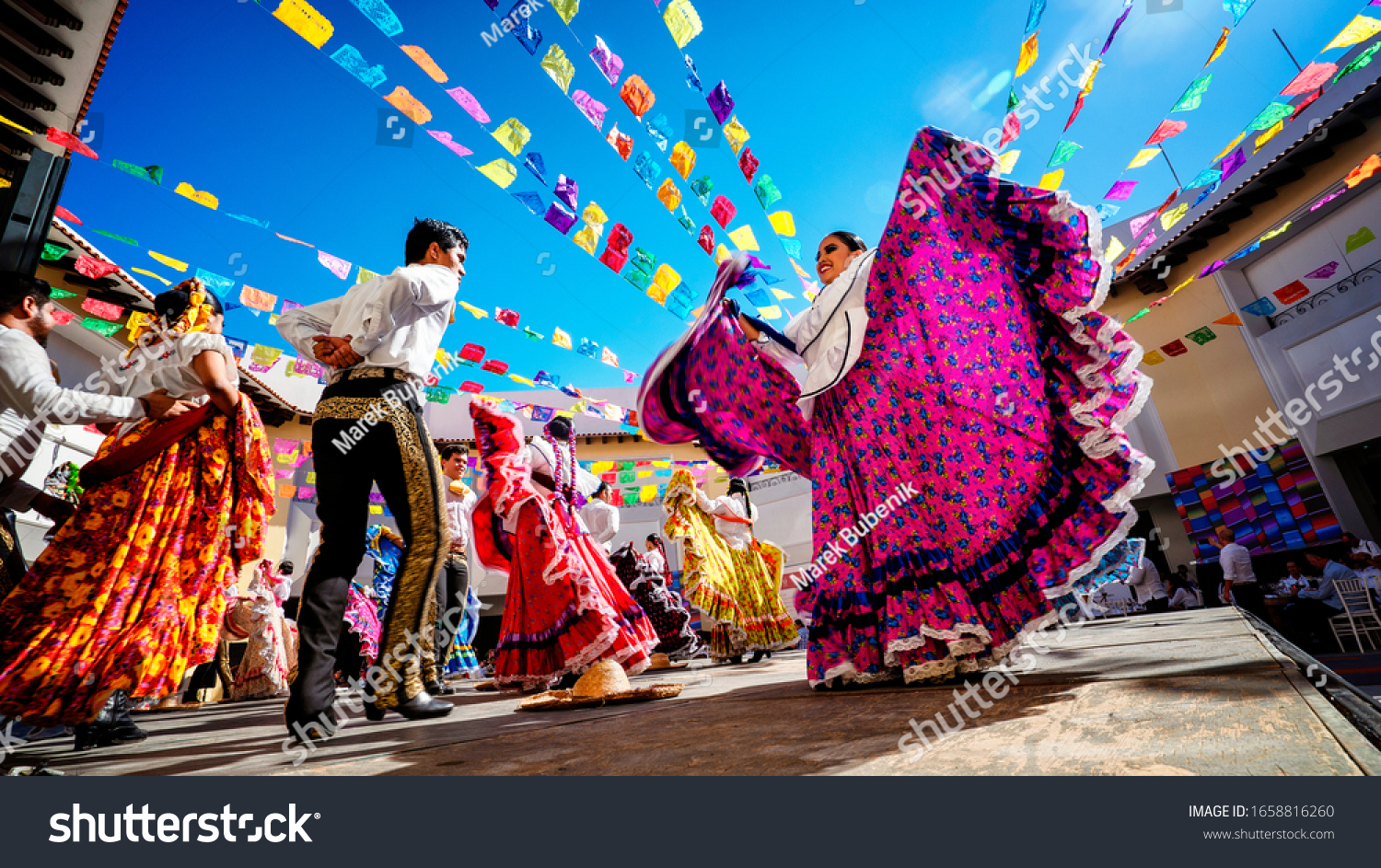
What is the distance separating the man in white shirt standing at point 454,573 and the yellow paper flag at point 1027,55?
4.00 metres

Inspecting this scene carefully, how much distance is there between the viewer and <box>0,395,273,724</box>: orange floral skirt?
1709 mm

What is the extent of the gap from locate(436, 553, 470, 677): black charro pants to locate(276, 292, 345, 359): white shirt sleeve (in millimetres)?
2429

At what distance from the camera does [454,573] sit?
4.26m

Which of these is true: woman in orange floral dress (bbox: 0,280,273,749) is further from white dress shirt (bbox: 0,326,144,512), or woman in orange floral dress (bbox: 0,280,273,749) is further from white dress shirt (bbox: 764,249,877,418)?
white dress shirt (bbox: 764,249,877,418)

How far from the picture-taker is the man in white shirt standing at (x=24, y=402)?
5.84 ft

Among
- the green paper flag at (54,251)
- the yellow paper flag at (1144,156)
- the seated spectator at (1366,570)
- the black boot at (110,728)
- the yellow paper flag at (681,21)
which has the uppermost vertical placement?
the green paper flag at (54,251)

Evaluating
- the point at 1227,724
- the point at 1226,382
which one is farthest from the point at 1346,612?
the point at 1227,724

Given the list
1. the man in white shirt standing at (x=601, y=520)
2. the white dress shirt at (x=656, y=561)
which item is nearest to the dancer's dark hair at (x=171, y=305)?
the man in white shirt standing at (x=601, y=520)

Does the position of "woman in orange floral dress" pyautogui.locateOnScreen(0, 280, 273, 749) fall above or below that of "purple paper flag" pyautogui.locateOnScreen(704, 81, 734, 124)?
below

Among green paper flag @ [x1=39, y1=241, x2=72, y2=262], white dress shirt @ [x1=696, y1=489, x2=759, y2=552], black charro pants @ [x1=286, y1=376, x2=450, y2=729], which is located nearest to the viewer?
black charro pants @ [x1=286, y1=376, x2=450, y2=729]

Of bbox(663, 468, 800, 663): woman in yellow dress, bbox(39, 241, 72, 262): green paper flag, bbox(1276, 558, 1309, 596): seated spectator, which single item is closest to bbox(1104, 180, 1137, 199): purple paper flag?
bbox(663, 468, 800, 663): woman in yellow dress

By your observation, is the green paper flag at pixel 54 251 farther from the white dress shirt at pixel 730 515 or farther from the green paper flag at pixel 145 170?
the white dress shirt at pixel 730 515

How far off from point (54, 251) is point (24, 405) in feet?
21.6

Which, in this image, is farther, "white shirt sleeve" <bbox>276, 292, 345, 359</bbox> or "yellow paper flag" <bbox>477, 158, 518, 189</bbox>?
"yellow paper flag" <bbox>477, 158, 518, 189</bbox>
